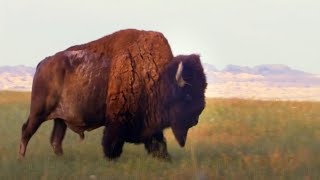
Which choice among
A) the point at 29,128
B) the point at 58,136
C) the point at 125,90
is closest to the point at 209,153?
the point at 125,90

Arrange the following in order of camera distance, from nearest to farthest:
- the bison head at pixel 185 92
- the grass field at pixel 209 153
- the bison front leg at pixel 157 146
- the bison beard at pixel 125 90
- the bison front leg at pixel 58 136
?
the grass field at pixel 209 153 < the bison head at pixel 185 92 < the bison beard at pixel 125 90 < the bison front leg at pixel 157 146 < the bison front leg at pixel 58 136

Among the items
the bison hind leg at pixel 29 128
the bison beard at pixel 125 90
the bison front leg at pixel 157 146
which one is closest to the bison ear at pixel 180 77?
the bison beard at pixel 125 90

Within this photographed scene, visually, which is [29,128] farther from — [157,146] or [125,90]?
[157,146]

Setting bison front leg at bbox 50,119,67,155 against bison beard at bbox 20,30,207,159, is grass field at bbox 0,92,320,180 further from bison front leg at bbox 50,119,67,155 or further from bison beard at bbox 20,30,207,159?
bison beard at bbox 20,30,207,159

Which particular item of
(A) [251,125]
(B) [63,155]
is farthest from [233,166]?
(A) [251,125]

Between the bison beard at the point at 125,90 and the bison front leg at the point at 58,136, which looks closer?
the bison beard at the point at 125,90

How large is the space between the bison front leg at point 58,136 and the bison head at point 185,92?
9.02ft

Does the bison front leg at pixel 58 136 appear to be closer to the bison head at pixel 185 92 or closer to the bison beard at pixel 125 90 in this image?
the bison beard at pixel 125 90

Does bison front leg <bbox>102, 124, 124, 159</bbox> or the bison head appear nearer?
the bison head

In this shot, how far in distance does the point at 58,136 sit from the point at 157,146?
8.01 ft

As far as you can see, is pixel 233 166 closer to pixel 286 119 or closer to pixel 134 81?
pixel 134 81

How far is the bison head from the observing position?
399 inches

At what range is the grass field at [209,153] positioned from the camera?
27.5ft

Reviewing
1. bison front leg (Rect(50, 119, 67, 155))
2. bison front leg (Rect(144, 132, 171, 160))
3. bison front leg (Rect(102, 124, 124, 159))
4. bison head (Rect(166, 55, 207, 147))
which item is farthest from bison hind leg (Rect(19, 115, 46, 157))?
bison head (Rect(166, 55, 207, 147))
